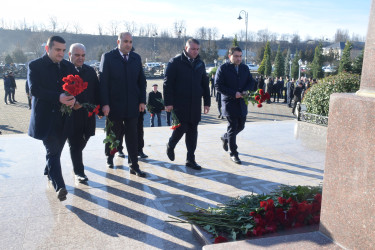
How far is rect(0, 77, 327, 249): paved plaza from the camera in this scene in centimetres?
300

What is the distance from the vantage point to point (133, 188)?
4.18 metres

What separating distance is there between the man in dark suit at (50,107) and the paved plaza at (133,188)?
1.44 feet

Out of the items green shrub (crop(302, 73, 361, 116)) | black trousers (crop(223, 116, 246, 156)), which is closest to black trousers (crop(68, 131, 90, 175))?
black trousers (crop(223, 116, 246, 156))

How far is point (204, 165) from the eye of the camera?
16.9 feet

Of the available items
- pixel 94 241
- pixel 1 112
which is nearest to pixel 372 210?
pixel 94 241

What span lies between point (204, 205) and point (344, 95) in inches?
72.9

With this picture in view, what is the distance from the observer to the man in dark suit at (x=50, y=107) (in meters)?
3.66

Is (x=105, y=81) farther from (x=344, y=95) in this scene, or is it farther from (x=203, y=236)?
(x=344, y=95)

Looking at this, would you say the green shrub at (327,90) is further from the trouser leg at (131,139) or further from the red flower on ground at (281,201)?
the red flower on ground at (281,201)

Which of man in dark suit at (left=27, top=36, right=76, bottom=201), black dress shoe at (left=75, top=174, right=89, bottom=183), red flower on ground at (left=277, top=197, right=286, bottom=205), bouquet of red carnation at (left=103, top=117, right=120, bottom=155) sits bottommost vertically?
black dress shoe at (left=75, top=174, right=89, bottom=183)

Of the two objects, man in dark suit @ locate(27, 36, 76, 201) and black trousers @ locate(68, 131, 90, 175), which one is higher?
man in dark suit @ locate(27, 36, 76, 201)

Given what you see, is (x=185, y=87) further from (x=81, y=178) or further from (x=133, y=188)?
(x=81, y=178)

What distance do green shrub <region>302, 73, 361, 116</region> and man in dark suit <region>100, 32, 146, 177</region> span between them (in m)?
5.80

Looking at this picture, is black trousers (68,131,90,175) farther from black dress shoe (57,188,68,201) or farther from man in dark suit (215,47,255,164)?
man in dark suit (215,47,255,164)
